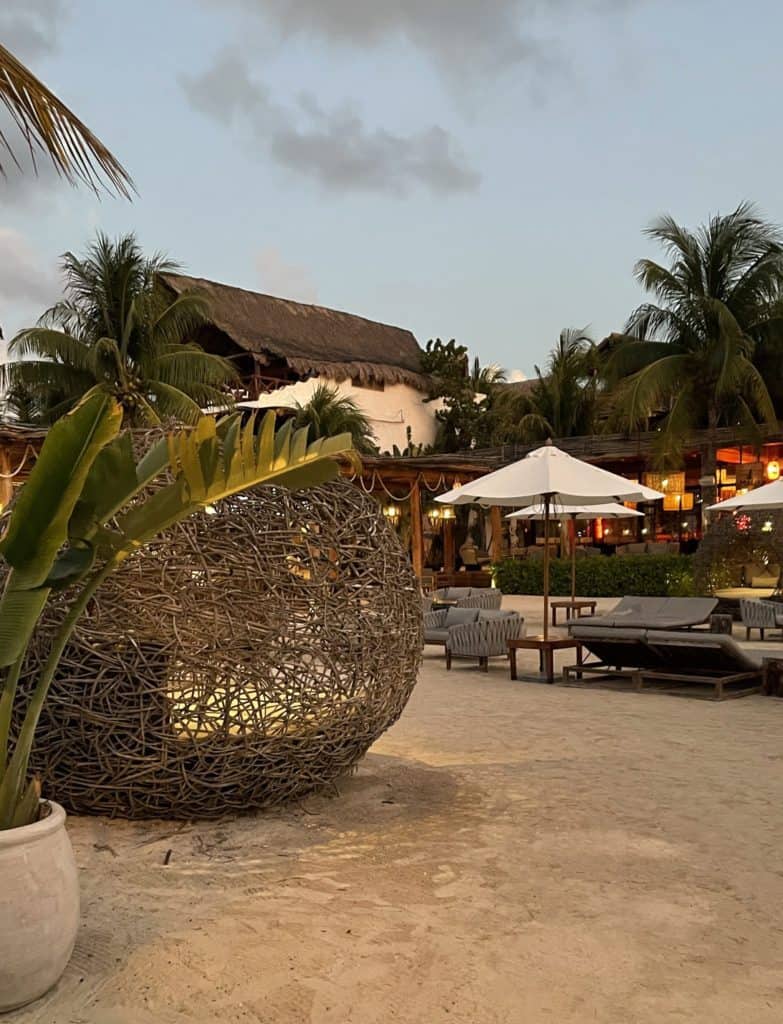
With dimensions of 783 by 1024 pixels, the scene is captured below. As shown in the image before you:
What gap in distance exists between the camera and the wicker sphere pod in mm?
4809

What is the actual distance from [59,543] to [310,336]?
2732 centimetres

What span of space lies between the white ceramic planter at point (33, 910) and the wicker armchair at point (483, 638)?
8.23 m

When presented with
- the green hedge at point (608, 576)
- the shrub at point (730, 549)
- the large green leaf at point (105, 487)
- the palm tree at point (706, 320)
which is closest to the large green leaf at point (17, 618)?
the large green leaf at point (105, 487)

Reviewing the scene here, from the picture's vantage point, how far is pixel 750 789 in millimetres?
5766

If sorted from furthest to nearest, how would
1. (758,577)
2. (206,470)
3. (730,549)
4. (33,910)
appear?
(758,577) < (730,549) < (206,470) < (33,910)

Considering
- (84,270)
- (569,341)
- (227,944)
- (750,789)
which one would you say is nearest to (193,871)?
(227,944)

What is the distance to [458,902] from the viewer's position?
4.04 m

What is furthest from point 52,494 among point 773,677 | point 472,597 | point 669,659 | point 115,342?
point 115,342

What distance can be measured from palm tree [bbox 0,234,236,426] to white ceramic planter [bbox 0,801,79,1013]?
17307 mm

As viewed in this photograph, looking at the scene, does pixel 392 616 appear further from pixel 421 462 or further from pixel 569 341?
pixel 569 341

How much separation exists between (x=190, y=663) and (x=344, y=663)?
84 cm

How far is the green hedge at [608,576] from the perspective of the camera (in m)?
20.3

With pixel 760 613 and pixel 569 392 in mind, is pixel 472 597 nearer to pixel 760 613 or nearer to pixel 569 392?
pixel 760 613

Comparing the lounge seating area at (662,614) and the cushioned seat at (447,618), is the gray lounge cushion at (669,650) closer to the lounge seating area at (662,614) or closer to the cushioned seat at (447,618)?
the lounge seating area at (662,614)
